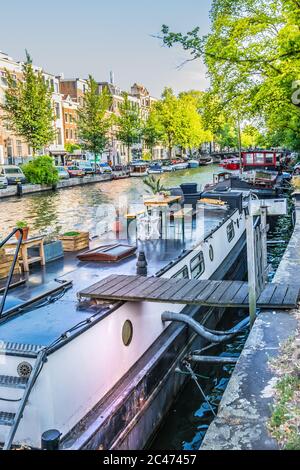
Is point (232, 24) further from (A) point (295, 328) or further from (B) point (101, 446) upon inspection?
(B) point (101, 446)

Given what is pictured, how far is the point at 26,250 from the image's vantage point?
29.9ft

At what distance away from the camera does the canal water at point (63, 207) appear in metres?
26.2

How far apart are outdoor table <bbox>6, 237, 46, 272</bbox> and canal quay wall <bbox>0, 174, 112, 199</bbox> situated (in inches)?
1147

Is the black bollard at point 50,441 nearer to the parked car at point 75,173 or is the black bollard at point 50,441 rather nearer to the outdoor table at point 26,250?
the outdoor table at point 26,250

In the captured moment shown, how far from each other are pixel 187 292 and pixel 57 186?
38.6 metres

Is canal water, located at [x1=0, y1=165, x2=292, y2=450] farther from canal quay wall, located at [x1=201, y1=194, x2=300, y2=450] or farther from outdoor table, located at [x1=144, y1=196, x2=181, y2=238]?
outdoor table, located at [x1=144, y1=196, x2=181, y2=238]

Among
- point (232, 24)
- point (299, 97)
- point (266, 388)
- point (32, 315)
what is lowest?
point (266, 388)

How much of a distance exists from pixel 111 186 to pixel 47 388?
4431 centimetres

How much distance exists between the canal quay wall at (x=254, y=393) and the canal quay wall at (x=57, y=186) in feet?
109

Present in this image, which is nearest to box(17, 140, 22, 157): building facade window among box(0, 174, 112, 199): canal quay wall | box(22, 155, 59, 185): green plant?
box(0, 174, 112, 199): canal quay wall

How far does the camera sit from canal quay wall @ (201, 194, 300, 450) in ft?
14.9

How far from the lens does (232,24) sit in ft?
64.8

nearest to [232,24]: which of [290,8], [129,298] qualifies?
[290,8]

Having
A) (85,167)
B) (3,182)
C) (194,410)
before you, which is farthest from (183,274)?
(85,167)
